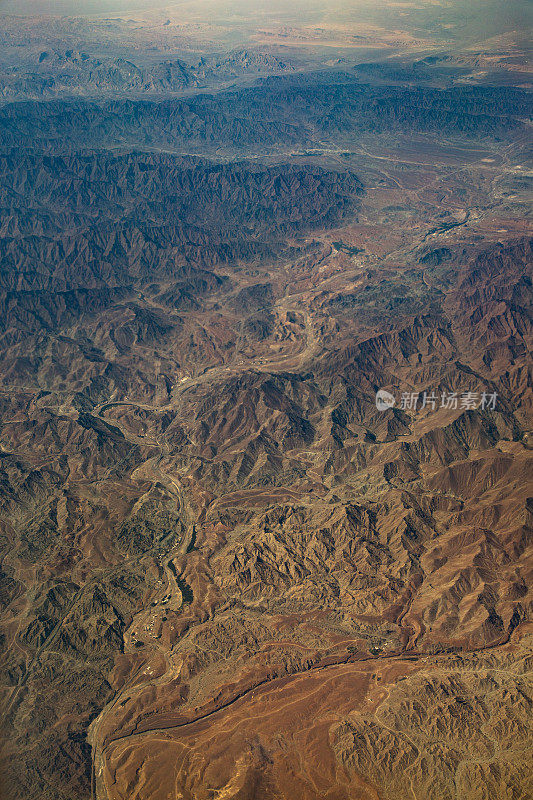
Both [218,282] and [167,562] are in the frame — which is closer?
[167,562]

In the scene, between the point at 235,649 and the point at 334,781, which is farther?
the point at 235,649

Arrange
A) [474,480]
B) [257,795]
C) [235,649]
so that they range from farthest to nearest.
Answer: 1. [474,480]
2. [235,649]
3. [257,795]

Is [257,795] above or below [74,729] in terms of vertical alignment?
above

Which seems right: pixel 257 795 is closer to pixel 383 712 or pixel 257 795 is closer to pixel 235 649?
pixel 383 712

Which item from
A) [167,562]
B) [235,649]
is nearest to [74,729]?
[235,649]

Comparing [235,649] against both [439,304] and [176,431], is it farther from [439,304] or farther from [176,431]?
[439,304]

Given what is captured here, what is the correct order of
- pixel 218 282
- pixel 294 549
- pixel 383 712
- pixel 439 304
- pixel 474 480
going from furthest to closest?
pixel 218 282 → pixel 439 304 → pixel 474 480 → pixel 294 549 → pixel 383 712

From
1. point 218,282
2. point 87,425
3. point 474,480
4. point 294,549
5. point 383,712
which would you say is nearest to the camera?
point 383,712

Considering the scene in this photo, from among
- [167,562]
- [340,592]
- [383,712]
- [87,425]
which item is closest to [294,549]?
[340,592]

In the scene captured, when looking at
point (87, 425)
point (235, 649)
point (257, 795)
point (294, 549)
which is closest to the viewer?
point (257, 795)
